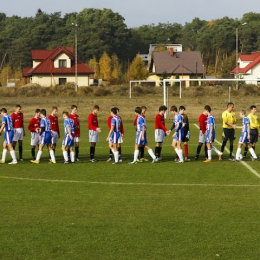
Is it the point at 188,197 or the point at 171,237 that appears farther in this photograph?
the point at 188,197

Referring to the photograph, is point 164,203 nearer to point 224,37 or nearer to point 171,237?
point 171,237

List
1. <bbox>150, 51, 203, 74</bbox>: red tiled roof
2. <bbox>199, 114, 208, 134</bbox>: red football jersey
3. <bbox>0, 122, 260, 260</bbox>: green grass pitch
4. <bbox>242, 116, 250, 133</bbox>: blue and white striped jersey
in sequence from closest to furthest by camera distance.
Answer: <bbox>0, 122, 260, 260</bbox>: green grass pitch < <bbox>242, 116, 250, 133</bbox>: blue and white striped jersey < <bbox>199, 114, 208, 134</bbox>: red football jersey < <bbox>150, 51, 203, 74</bbox>: red tiled roof

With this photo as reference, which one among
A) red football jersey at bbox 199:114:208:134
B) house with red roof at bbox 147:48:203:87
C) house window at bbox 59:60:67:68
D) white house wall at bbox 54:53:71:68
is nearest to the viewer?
Answer: red football jersey at bbox 199:114:208:134

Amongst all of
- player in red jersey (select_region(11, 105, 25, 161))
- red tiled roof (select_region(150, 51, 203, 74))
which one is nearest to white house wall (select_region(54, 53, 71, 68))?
red tiled roof (select_region(150, 51, 203, 74))

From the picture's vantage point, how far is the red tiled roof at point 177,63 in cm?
9375

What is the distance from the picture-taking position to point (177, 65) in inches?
3748

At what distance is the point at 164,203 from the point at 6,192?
4.16 meters

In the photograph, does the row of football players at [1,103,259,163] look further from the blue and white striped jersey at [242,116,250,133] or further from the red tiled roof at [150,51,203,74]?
the red tiled roof at [150,51,203,74]

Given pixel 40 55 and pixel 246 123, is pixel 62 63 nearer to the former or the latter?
pixel 40 55

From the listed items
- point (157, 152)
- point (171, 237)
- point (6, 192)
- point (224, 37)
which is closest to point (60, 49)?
point (224, 37)

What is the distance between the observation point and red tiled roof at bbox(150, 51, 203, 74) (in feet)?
308

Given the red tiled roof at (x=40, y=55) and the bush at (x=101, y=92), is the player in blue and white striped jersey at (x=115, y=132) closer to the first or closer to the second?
the bush at (x=101, y=92)

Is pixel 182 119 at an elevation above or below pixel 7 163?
above

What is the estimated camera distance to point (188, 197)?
53.9 ft
